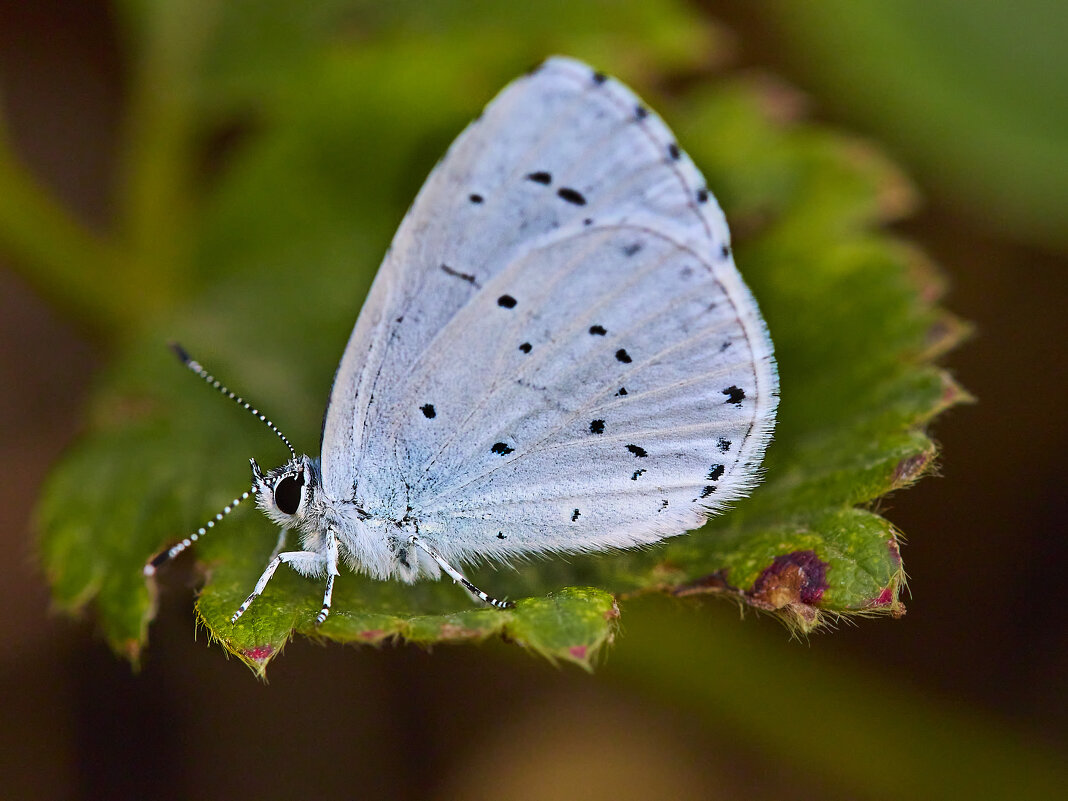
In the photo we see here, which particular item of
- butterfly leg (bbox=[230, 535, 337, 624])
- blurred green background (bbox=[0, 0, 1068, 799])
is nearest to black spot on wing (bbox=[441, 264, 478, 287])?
butterfly leg (bbox=[230, 535, 337, 624])

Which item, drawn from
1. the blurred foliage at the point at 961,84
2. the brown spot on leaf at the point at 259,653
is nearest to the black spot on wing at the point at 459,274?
the brown spot on leaf at the point at 259,653

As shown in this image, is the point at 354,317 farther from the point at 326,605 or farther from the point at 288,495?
the point at 326,605

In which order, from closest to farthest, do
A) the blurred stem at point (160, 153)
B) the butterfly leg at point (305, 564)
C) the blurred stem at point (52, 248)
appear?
the butterfly leg at point (305, 564), the blurred stem at point (52, 248), the blurred stem at point (160, 153)

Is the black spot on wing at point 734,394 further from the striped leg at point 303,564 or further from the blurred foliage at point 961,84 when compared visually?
the blurred foliage at point 961,84

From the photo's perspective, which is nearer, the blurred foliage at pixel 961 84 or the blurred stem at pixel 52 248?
the blurred stem at pixel 52 248

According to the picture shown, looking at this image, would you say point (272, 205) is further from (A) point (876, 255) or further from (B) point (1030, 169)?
(B) point (1030, 169)

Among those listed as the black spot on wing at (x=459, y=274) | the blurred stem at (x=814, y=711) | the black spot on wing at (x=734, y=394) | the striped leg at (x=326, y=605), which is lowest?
the blurred stem at (x=814, y=711)

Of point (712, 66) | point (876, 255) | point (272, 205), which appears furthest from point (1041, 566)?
point (272, 205)
